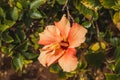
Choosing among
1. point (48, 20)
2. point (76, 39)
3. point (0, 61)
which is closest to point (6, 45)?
point (48, 20)

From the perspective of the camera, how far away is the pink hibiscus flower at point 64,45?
169cm

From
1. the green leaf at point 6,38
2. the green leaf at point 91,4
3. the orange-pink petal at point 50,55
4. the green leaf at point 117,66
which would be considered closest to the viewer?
the orange-pink petal at point 50,55

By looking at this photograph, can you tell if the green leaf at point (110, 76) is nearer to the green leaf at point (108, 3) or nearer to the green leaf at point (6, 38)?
→ the green leaf at point (108, 3)

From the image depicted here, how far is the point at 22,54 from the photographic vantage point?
2.13 metres

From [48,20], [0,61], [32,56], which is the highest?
[48,20]

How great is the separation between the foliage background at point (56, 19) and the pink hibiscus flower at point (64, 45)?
19cm

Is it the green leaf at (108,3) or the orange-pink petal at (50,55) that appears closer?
the orange-pink petal at (50,55)

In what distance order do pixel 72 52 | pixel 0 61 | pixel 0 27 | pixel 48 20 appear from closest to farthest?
1. pixel 72 52
2. pixel 0 27
3. pixel 48 20
4. pixel 0 61

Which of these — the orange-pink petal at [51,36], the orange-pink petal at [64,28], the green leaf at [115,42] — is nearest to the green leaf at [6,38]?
the orange-pink petal at [51,36]

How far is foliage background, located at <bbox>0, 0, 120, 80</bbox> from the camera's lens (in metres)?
1.94

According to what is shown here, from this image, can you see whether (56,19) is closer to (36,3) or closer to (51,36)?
(36,3)

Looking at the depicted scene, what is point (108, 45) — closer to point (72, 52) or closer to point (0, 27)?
point (72, 52)

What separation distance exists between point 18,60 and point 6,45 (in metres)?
0.15

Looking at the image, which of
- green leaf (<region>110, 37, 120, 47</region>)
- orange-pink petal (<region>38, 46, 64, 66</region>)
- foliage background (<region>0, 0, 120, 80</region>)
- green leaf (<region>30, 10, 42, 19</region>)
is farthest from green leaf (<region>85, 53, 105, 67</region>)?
green leaf (<region>30, 10, 42, 19</region>)
